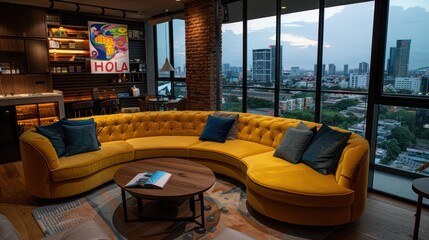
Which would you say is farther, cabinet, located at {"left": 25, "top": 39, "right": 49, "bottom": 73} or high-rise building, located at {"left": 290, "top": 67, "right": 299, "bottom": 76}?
cabinet, located at {"left": 25, "top": 39, "right": 49, "bottom": 73}

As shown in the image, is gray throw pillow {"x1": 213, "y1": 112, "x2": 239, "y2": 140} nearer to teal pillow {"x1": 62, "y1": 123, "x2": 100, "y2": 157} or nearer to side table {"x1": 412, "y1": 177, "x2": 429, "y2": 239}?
teal pillow {"x1": 62, "y1": 123, "x2": 100, "y2": 157}

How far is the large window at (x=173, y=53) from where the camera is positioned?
7418 millimetres

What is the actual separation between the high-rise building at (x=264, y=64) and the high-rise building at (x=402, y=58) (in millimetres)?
1881

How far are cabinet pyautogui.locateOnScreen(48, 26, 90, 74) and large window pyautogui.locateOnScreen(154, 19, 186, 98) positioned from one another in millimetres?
1986

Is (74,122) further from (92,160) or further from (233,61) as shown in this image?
(233,61)

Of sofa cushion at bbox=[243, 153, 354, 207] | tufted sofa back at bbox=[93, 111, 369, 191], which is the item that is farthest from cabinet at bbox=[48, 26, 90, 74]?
sofa cushion at bbox=[243, 153, 354, 207]

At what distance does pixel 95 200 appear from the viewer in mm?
3436

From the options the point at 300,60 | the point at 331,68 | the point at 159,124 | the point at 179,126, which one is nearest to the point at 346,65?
the point at 331,68

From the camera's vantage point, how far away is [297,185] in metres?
2.71

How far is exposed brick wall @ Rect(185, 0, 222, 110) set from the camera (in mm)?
5855

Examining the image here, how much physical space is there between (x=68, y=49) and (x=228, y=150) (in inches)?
197

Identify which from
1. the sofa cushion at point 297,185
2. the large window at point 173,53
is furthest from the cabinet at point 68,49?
the sofa cushion at point 297,185

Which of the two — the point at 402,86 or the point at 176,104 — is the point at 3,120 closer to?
the point at 176,104

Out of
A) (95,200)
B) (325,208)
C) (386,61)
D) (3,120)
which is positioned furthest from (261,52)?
(3,120)
